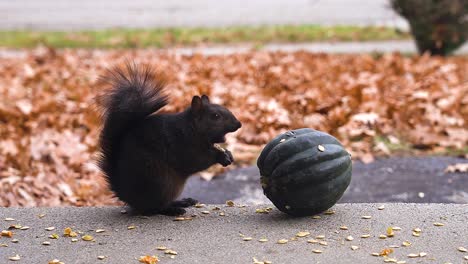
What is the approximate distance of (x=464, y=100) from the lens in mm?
7168

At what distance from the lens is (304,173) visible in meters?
3.85

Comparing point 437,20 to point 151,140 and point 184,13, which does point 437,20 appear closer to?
point 151,140

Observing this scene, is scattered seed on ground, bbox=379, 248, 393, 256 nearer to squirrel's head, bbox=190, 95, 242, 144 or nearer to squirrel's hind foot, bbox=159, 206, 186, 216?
squirrel's head, bbox=190, 95, 242, 144

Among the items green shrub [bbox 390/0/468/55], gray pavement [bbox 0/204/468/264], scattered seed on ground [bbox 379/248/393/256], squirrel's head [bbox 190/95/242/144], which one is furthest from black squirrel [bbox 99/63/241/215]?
green shrub [bbox 390/0/468/55]

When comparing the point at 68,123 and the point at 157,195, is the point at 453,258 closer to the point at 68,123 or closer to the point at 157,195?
the point at 157,195

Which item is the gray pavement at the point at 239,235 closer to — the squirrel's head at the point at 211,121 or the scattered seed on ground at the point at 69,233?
the scattered seed on ground at the point at 69,233

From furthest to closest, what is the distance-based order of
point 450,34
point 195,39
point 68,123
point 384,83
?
point 195,39 → point 450,34 → point 384,83 → point 68,123

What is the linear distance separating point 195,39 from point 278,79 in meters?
4.97

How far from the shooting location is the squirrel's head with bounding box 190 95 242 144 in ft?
13.1

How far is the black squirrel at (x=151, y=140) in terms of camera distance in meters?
3.95

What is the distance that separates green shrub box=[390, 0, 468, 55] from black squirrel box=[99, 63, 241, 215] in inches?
285

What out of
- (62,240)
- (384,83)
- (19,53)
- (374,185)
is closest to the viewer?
(62,240)

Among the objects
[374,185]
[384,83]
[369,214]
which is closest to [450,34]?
[384,83]

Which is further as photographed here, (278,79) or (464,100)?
(278,79)
